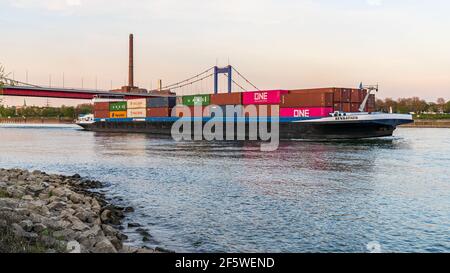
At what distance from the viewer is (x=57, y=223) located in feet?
36.3

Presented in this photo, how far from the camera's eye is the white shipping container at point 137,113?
86.9 meters

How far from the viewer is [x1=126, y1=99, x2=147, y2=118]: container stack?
87000 millimetres

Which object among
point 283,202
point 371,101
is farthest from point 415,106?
point 283,202

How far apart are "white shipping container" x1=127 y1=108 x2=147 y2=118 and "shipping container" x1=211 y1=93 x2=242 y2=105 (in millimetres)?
19346

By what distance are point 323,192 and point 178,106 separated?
201 feet

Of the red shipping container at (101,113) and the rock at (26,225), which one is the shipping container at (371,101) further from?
the red shipping container at (101,113)

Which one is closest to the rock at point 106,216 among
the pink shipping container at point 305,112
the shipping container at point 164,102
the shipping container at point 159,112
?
the pink shipping container at point 305,112

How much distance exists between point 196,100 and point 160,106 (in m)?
10.2

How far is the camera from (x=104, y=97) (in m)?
120

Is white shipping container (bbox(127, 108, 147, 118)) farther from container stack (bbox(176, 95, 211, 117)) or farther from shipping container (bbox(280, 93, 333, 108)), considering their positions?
shipping container (bbox(280, 93, 333, 108))

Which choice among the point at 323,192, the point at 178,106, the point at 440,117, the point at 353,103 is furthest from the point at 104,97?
the point at 323,192

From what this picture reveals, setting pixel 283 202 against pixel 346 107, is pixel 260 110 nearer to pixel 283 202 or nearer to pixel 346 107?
pixel 346 107

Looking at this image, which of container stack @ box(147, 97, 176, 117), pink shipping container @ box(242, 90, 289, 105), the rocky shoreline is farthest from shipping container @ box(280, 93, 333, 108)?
the rocky shoreline

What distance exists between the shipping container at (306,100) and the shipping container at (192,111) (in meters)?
15.6
